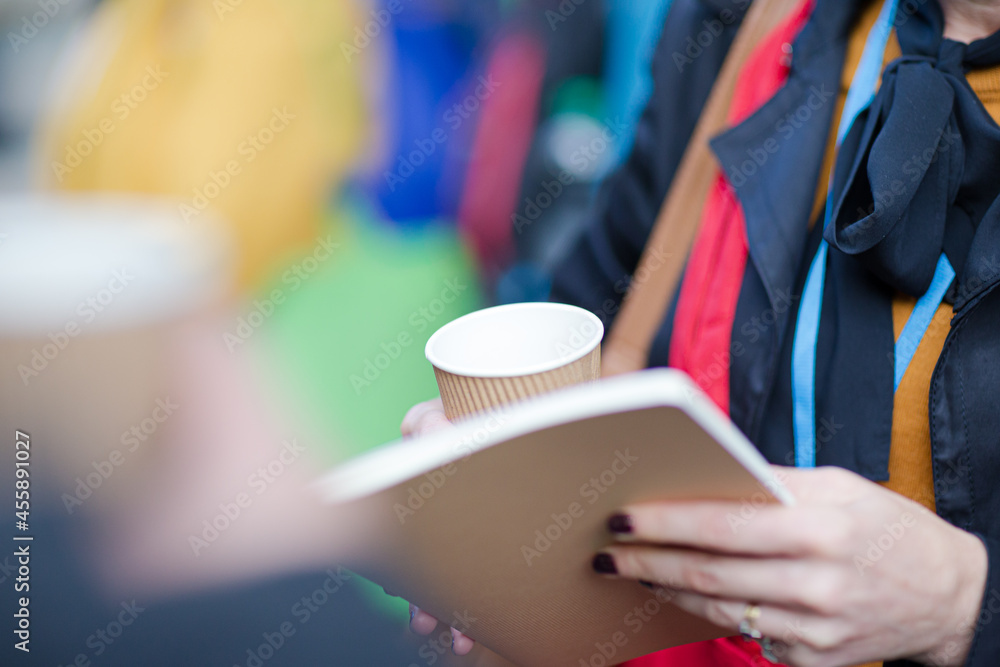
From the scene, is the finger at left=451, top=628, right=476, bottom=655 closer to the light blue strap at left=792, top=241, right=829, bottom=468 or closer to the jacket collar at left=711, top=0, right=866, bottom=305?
the light blue strap at left=792, top=241, right=829, bottom=468

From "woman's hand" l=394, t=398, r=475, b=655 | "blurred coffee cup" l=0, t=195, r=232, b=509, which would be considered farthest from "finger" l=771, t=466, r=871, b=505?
"blurred coffee cup" l=0, t=195, r=232, b=509

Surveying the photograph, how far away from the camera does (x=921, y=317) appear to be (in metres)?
0.74

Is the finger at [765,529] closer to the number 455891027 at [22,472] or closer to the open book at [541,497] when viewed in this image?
the open book at [541,497]

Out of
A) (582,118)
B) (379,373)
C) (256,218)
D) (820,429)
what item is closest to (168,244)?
(256,218)

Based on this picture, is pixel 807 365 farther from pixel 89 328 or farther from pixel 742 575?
pixel 89 328

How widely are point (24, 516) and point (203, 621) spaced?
51 centimetres

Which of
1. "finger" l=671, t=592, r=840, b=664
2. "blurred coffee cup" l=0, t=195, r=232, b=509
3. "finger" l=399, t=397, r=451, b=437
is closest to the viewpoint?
"finger" l=671, t=592, r=840, b=664

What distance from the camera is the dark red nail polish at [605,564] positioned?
1.89ft

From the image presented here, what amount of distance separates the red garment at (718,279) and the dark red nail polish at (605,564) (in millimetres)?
302

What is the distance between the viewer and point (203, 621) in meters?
1.63

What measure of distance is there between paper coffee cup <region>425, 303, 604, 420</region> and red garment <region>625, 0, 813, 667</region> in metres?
0.30

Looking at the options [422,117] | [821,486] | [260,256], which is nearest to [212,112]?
[260,256]

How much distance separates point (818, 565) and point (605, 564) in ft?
0.55

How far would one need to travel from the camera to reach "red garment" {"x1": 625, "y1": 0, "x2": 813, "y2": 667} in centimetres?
86
